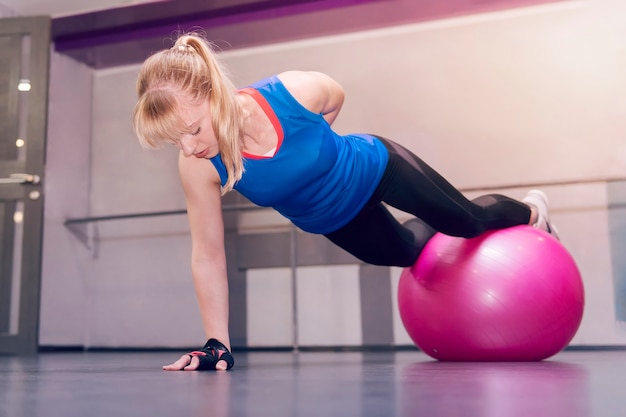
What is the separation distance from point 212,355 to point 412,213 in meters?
0.77

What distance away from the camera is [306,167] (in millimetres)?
1813

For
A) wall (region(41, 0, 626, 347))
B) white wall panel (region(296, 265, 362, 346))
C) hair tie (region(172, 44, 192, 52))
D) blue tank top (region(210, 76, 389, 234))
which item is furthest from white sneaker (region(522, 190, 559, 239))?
white wall panel (region(296, 265, 362, 346))

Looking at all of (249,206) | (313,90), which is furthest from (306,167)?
(249,206)

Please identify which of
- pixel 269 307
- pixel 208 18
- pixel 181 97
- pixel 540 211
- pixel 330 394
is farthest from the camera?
pixel 208 18

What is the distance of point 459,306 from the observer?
2.16 m

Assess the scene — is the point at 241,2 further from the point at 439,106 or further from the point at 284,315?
the point at 284,315

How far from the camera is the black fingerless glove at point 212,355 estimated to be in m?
1.86

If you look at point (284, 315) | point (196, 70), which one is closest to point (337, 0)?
point (284, 315)

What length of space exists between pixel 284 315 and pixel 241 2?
2156mm

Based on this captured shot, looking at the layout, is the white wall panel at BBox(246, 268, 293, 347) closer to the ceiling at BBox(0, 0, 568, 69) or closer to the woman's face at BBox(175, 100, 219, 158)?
the ceiling at BBox(0, 0, 568, 69)

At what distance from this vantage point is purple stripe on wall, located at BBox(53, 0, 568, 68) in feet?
14.5

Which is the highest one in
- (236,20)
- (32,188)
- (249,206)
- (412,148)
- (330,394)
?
(236,20)

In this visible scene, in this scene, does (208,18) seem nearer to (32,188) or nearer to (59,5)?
(59,5)

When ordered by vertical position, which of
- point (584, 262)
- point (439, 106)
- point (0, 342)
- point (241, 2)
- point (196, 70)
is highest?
point (241, 2)
